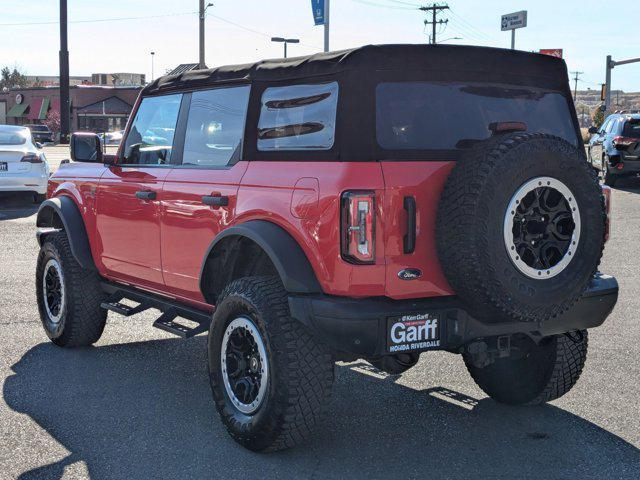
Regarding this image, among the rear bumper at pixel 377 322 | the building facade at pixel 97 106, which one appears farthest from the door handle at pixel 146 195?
the building facade at pixel 97 106

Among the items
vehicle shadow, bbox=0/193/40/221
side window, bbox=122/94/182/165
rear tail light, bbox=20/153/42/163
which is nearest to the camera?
side window, bbox=122/94/182/165

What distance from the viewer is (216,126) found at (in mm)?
5242

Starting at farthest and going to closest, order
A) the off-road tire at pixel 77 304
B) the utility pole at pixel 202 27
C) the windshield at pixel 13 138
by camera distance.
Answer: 1. the utility pole at pixel 202 27
2. the windshield at pixel 13 138
3. the off-road tire at pixel 77 304

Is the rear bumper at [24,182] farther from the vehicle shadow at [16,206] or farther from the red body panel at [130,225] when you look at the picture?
the red body panel at [130,225]

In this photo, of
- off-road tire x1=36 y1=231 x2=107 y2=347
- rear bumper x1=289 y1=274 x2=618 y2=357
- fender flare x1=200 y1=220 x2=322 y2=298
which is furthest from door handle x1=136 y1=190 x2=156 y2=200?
rear bumper x1=289 y1=274 x2=618 y2=357

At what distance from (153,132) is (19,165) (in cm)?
1128

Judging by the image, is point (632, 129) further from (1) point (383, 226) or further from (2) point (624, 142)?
(1) point (383, 226)

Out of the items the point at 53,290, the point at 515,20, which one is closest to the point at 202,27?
the point at 515,20

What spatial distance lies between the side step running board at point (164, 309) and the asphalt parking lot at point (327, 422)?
397 millimetres

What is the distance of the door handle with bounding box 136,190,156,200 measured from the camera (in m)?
5.57

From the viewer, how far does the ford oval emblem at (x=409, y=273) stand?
4129 millimetres

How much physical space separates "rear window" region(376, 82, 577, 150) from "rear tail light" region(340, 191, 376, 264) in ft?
1.20

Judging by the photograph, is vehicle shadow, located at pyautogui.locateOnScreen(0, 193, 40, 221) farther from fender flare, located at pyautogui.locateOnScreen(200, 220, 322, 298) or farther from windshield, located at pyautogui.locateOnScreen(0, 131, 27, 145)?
fender flare, located at pyautogui.locateOnScreen(200, 220, 322, 298)

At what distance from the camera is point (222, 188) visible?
491 centimetres
